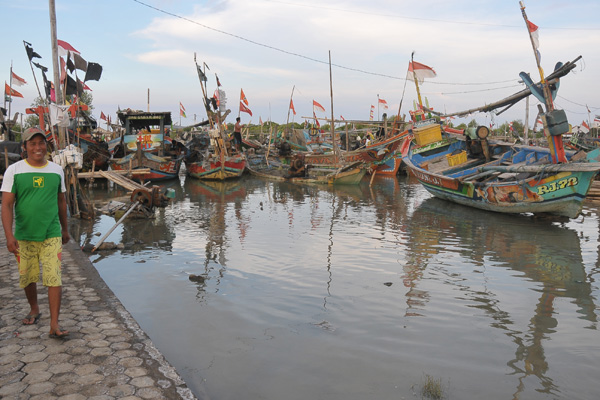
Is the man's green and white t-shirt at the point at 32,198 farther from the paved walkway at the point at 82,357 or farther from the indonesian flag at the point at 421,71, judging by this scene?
the indonesian flag at the point at 421,71

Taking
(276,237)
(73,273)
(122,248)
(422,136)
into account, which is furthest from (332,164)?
(73,273)

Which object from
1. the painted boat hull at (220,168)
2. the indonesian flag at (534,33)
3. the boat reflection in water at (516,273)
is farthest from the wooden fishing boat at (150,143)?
the indonesian flag at (534,33)

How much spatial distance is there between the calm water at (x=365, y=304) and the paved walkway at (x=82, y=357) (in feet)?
1.58

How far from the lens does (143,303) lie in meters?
5.88

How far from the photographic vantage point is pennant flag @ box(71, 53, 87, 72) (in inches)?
430

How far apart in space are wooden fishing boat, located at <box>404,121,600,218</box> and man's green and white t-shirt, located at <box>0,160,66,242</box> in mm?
10506

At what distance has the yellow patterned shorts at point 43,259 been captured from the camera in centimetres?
383

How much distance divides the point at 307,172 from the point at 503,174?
40.6 feet

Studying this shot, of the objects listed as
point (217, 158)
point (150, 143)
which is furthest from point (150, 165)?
point (217, 158)

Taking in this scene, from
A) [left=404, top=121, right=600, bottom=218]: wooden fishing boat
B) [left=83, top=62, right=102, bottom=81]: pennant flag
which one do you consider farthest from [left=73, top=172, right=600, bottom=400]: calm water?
[left=83, top=62, right=102, bottom=81]: pennant flag

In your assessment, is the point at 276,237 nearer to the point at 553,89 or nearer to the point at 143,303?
the point at 143,303

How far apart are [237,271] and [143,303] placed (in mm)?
1804

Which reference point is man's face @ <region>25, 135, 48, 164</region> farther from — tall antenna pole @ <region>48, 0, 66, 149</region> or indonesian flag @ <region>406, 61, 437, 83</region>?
indonesian flag @ <region>406, 61, 437, 83</region>

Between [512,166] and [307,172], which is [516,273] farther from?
[307,172]
